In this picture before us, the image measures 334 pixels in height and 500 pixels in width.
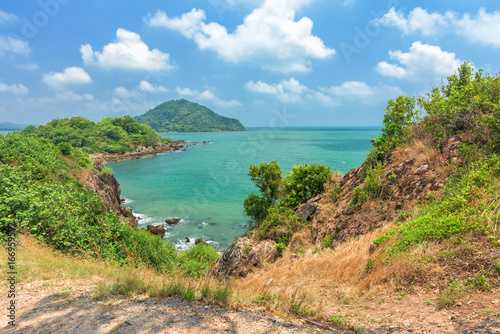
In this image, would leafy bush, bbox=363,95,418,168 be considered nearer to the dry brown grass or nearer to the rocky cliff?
the rocky cliff

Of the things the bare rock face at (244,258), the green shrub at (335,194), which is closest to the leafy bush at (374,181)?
the green shrub at (335,194)

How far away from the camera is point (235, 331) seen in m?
4.52

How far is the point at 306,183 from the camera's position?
18.1 meters

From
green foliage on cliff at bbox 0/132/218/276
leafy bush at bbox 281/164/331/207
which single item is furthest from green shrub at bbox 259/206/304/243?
green foliage on cliff at bbox 0/132/218/276

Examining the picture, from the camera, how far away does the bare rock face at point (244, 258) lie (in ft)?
44.8

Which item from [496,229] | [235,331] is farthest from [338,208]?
[235,331]

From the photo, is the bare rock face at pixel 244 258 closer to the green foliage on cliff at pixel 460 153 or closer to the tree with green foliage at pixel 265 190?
the tree with green foliage at pixel 265 190

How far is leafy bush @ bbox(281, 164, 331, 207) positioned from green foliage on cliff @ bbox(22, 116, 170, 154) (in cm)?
9417

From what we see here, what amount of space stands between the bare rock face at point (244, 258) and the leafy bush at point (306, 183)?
4409 mm

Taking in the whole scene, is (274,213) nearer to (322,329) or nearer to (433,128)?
(433,128)

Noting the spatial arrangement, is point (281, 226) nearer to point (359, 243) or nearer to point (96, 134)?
point (359, 243)

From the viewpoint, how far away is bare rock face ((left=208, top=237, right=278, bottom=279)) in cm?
1366

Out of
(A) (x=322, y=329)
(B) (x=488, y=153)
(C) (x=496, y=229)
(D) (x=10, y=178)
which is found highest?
(B) (x=488, y=153)

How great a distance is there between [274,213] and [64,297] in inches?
496
